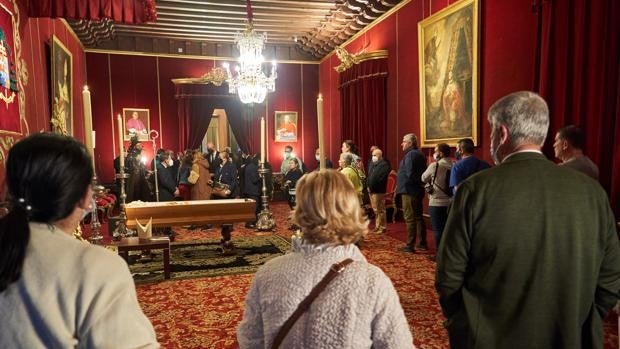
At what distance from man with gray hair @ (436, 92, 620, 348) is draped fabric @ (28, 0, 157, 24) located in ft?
15.0

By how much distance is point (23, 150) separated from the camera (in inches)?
39.1

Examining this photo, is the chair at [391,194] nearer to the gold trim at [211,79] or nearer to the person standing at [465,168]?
the person standing at [465,168]

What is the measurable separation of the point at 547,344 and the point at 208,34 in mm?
10697

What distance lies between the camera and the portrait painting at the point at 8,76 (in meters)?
4.14

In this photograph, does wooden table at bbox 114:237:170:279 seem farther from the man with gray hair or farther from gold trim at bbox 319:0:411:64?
gold trim at bbox 319:0:411:64

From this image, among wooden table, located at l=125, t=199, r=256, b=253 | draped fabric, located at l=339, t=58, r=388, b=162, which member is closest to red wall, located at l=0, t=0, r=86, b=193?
wooden table, located at l=125, t=199, r=256, b=253

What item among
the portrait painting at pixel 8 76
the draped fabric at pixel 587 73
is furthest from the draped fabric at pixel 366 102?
the portrait painting at pixel 8 76

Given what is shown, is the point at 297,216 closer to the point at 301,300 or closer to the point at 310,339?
the point at 301,300

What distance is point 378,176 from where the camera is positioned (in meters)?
7.00

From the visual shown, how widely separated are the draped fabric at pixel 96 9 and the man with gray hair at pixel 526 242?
458cm

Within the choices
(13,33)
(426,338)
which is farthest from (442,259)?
(13,33)

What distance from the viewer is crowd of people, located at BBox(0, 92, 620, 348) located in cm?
94

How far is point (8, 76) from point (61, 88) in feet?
10.4

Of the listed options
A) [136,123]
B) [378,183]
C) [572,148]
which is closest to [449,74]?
[378,183]
